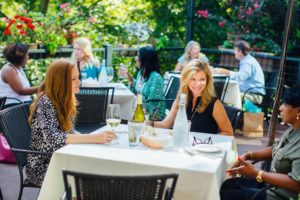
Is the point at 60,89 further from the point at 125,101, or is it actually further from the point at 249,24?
the point at 249,24

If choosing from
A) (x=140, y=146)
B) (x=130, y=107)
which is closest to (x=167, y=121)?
(x=140, y=146)

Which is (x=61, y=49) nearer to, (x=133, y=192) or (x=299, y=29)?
(x=299, y=29)

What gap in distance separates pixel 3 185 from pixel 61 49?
10.3 feet

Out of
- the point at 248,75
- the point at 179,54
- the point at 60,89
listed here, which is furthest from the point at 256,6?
the point at 60,89

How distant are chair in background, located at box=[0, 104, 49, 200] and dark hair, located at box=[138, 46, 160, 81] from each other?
5.07 feet

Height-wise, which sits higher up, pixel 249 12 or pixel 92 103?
pixel 249 12

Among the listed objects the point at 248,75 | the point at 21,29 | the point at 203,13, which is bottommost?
the point at 248,75

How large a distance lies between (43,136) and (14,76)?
2.08 meters

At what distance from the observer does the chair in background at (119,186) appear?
191 centimetres

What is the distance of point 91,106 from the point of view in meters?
4.45

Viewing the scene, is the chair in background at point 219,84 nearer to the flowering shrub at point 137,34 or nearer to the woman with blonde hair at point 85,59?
the woman with blonde hair at point 85,59

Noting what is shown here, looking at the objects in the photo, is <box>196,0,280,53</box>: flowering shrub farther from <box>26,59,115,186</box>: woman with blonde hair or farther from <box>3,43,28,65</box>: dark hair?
<box>26,59,115,186</box>: woman with blonde hair

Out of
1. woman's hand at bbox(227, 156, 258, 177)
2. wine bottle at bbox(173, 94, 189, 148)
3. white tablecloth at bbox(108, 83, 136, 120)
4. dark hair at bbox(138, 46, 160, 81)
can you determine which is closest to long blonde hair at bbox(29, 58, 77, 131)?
wine bottle at bbox(173, 94, 189, 148)

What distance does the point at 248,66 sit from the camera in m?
6.44
